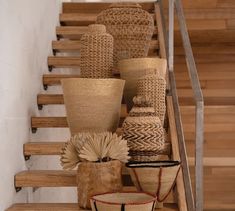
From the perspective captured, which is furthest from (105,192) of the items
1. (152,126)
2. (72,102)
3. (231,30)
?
(231,30)

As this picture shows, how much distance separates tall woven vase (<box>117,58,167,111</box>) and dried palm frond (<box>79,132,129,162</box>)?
0.63 meters

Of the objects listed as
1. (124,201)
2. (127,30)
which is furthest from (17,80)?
(124,201)

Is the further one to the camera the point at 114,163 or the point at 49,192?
the point at 49,192

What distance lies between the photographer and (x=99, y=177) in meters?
1.96

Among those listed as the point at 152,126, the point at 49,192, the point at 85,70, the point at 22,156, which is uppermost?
the point at 85,70

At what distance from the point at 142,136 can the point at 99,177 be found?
29cm

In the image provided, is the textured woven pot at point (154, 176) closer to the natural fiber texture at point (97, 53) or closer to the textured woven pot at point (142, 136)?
the textured woven pot at point (142, 136)

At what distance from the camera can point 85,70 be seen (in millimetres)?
2668

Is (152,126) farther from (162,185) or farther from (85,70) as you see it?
(85,70)

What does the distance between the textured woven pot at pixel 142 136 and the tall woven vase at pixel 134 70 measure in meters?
0.44

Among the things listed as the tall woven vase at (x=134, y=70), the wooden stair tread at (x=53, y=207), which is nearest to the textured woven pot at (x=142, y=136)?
the wooden stair tread at (x=53, y=207)

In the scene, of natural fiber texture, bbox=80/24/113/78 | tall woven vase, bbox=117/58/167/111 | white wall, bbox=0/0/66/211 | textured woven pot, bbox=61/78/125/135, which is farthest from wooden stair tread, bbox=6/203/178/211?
natural fiber texture, bbox=80/24/113/78

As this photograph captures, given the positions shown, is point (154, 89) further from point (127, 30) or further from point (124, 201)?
point (124, 201)

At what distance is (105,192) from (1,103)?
0.69m
